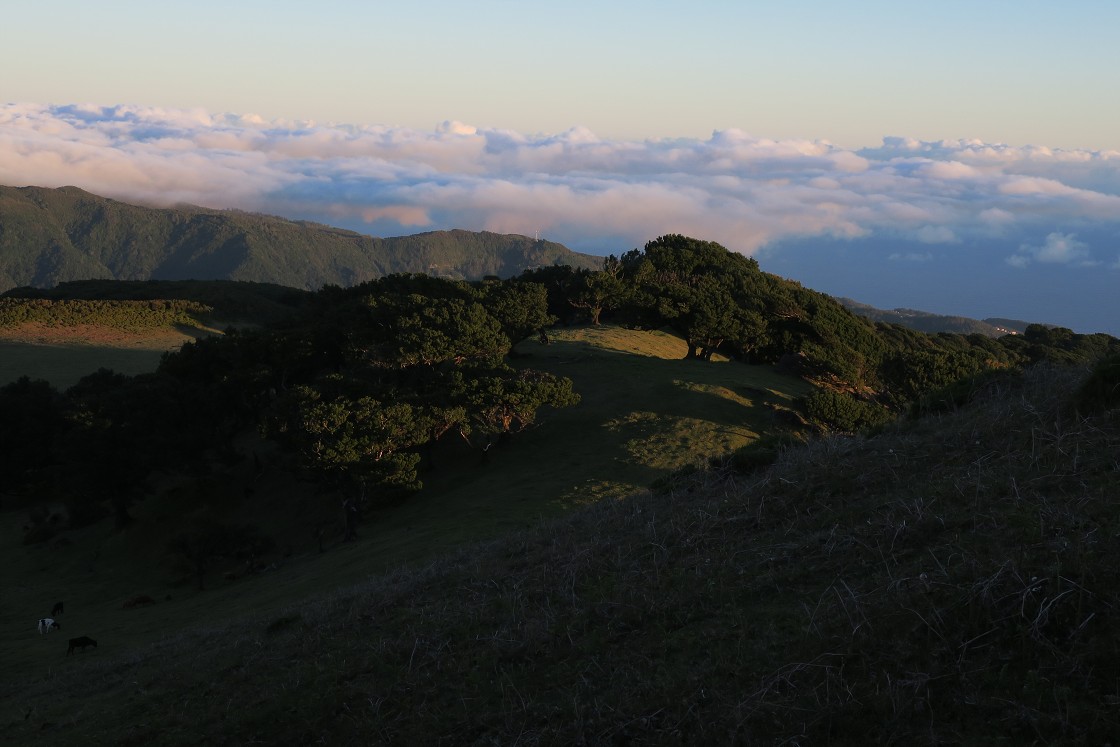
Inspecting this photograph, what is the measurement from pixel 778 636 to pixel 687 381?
38.4m

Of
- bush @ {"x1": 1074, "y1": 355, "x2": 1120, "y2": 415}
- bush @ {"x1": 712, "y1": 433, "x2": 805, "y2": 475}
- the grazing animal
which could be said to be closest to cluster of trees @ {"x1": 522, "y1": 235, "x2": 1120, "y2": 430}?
bush @ {"x1": 712, "y1": 433, "x2": 805, "y2": 475}

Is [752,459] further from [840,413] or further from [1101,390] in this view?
[840,413]

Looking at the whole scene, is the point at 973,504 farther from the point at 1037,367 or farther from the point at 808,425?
the point at 808,425

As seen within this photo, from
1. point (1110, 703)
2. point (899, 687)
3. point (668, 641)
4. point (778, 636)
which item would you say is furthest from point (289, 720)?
point (1110, 703)

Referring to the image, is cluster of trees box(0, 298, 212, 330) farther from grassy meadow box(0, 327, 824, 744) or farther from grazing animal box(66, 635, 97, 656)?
grazing animal box(66, 635, 97, 656)

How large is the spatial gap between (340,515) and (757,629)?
31931 millimetres

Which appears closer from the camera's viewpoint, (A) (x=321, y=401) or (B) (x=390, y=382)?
(A) (x=321, y=401)

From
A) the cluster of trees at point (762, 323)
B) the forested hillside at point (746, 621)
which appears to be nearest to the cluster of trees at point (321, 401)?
the forested hillside at point (746, 621)

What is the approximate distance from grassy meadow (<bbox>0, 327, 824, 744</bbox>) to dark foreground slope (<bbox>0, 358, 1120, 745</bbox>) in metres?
3.61

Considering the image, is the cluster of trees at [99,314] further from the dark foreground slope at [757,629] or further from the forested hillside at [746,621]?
the dark foreground slope at [757,629]

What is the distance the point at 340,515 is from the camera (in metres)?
39.0

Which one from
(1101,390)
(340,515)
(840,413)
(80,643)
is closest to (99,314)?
(340,515)

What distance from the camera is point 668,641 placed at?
386 inches

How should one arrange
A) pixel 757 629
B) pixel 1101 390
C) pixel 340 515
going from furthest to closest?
pixel 340 515 < pixel 1101 390 < pixel 757 629
